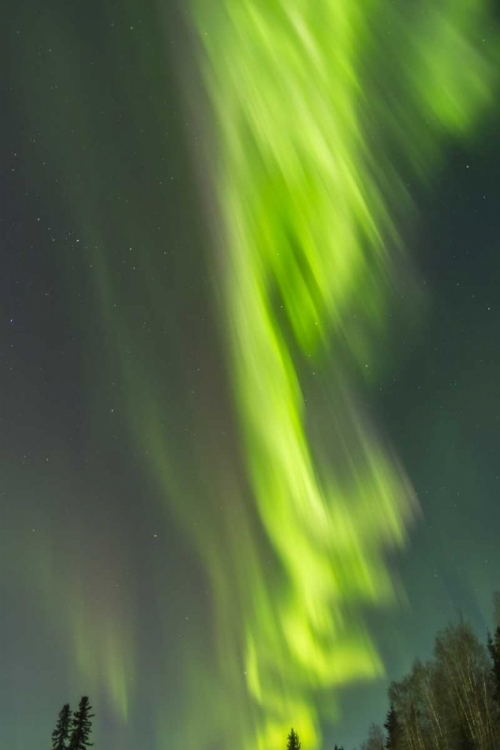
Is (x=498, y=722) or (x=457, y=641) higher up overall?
(x=457, y=641)

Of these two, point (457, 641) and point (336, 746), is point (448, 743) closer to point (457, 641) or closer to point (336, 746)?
point (457, 641)

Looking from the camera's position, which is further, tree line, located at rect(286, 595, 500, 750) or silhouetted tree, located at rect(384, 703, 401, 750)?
silhouetted tree, located at rect(384, 703, 401, 750)

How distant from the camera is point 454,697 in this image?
37.8 metres

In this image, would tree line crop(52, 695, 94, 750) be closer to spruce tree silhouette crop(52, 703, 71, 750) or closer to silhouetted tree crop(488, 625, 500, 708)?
spruce tree silhouette crop(52, 703, 71, 750)

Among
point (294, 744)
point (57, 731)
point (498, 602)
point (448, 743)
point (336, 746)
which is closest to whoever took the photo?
point (498, 602)

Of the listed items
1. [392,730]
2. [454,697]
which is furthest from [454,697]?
[392,730]

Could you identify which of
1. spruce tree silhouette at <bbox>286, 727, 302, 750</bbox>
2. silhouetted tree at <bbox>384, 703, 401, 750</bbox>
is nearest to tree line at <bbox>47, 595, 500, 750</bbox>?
silhouetted tree at <bbox>384, 703, 401, 750</bbox>

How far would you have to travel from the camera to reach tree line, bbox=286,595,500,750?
34.8m

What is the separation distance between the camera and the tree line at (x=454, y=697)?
3481 cm

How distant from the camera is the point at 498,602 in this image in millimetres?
36656

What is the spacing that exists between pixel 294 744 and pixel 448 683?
35416 mm

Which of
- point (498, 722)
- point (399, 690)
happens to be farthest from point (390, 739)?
point (498, 722)

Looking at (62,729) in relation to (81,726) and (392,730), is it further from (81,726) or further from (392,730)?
(392,730)

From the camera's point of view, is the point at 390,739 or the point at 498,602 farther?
the point at 390,739
